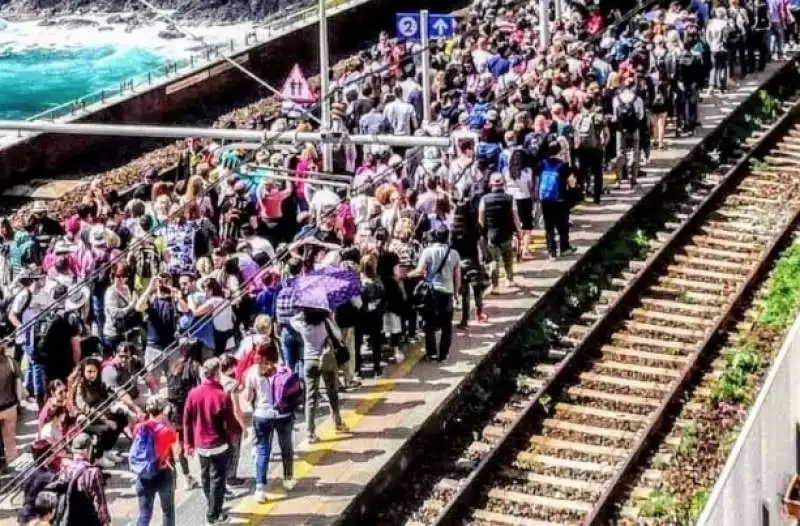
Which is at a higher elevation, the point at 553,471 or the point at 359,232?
the point at 359,232

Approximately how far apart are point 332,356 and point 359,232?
2.60 meters

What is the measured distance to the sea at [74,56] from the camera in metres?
54.3

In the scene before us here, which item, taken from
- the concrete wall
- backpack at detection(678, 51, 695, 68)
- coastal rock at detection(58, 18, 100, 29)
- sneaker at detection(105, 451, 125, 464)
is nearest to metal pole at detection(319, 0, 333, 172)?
backpack at detection(678, 51, 695, 68)

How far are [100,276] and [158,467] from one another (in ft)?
13.0

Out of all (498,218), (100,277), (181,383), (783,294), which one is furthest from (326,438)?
(783,294)

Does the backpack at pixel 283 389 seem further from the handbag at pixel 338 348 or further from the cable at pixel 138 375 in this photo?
the handbag at pixel 338 348

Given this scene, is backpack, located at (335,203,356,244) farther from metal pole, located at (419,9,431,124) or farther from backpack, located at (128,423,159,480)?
backpack, located at (128,423,159,480)

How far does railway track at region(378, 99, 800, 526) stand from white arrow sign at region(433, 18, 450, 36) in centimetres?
Result: 454

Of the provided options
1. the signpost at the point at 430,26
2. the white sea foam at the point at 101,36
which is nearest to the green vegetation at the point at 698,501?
the signpost at the point at 430,26

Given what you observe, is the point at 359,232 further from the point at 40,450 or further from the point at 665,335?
the point at 40,450

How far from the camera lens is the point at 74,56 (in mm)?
59250

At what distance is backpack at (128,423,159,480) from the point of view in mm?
12591

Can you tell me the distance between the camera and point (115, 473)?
1480 centimetres

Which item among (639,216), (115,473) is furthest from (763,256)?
(115,473)
